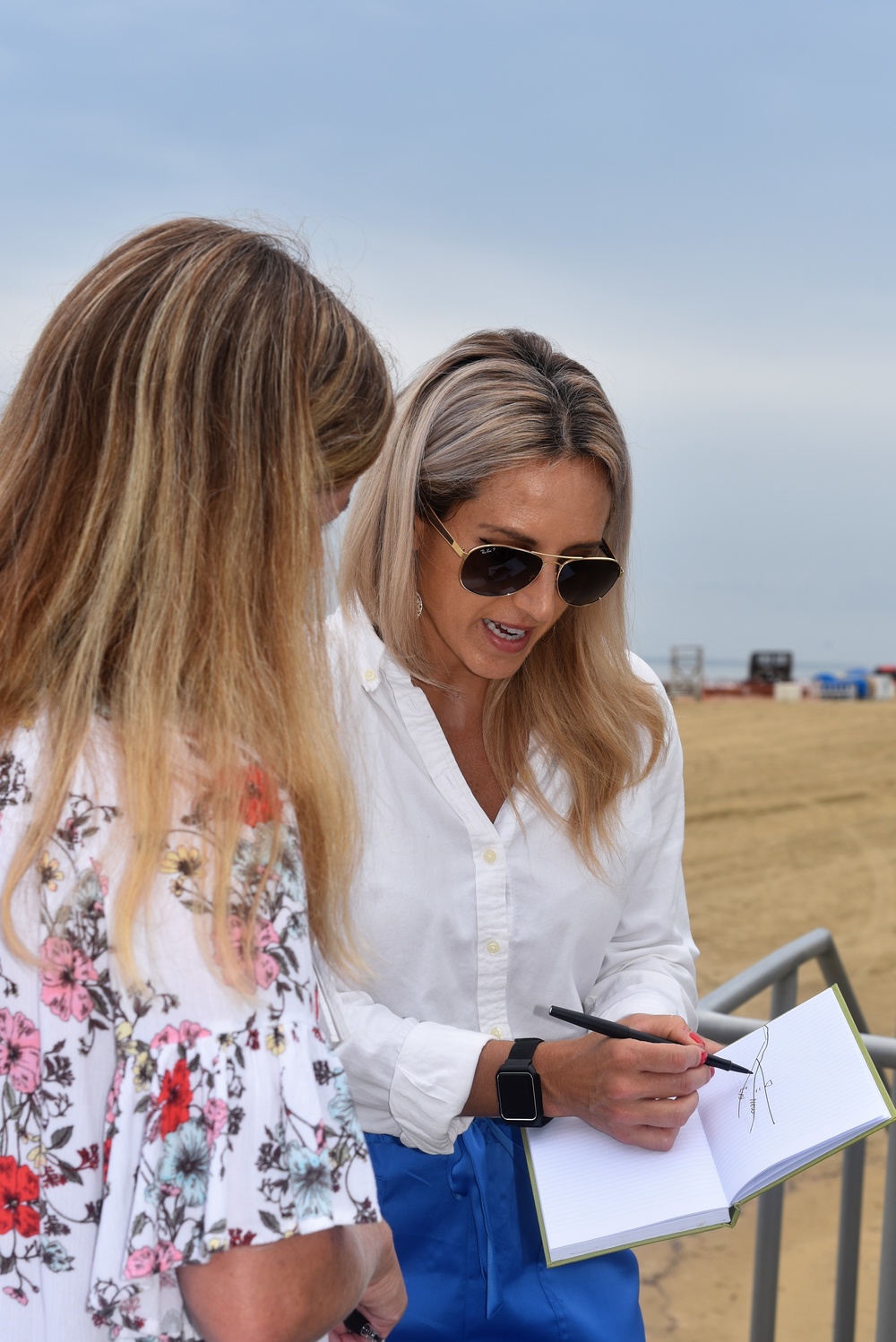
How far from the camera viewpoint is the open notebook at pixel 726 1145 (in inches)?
58.0

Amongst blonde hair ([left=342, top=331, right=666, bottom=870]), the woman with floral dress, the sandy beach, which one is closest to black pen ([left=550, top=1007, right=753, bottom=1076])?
blonde hair ([left=342, top=331, right=666, bottom=870])

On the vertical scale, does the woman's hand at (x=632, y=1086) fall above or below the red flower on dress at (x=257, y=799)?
below

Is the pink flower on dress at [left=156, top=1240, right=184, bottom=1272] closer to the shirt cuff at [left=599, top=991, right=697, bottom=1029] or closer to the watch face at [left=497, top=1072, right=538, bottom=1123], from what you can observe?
the watch face at [left=497, top=1072, right=538, bottom=1123]

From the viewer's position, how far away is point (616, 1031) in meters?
1.62

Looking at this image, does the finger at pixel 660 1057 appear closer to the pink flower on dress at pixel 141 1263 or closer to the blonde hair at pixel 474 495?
the blonde hair at pixel 474 495

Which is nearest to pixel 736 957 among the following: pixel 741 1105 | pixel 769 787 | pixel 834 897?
pixel 834 897

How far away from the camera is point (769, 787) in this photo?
13.4m

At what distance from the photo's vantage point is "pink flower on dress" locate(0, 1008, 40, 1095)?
98 cm

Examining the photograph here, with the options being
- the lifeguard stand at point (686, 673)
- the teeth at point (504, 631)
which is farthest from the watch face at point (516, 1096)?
the lifeguard stand at point (686, 673)

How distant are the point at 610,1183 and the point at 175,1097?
0.83 metres

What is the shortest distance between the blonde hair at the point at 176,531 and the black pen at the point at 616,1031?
0.64 metres

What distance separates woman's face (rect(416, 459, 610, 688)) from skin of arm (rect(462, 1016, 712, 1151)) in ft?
2.10

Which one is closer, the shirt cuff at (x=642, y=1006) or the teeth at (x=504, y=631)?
the shirt cuff at (x=642, y=1006)

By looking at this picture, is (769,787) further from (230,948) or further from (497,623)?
(230,948)
